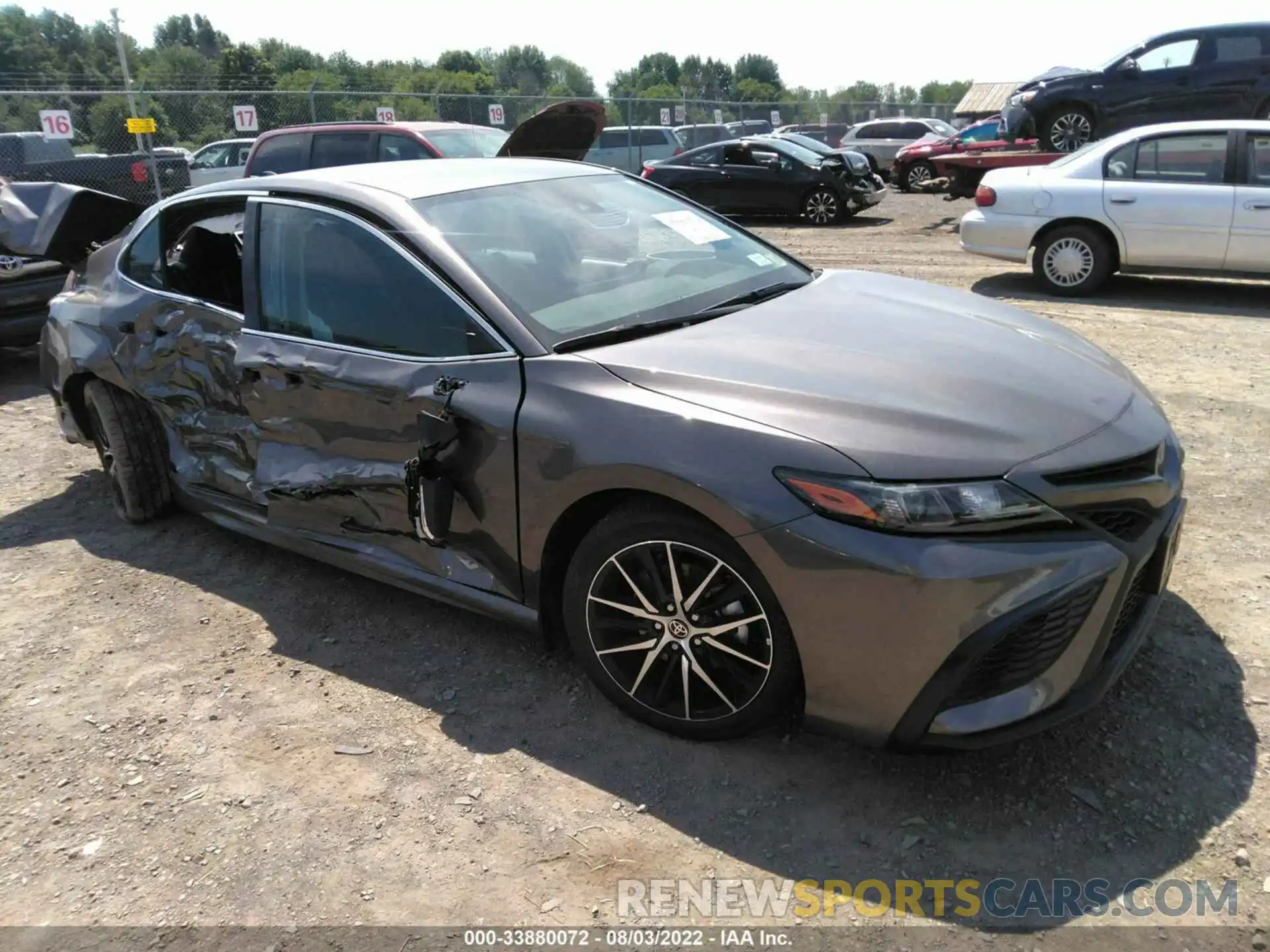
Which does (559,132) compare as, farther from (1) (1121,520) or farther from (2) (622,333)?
(1) (1121,520)

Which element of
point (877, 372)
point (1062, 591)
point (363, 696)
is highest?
point (877, 372)

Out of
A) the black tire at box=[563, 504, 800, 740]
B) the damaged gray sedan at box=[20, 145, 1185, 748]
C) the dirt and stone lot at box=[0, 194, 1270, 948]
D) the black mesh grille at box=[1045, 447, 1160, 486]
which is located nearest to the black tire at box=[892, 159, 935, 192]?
the dirt and stone lot at box=[0, 194, 1270, 948]

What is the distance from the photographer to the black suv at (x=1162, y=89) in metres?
12.4

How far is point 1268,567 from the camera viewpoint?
3.72m

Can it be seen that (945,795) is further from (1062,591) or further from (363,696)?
(363,696)

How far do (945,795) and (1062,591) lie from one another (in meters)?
0.70

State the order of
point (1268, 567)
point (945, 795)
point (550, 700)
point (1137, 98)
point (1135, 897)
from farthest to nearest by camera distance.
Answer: point (1137, 98), point (1268, 567), point (550, 700), point (945, 795), point (1135, 897)

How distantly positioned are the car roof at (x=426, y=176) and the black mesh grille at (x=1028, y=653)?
2441mm

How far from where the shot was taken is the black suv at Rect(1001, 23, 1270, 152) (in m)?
12.4

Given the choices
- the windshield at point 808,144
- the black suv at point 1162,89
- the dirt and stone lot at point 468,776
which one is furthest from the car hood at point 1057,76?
the dirt and stone lot at point 468,776

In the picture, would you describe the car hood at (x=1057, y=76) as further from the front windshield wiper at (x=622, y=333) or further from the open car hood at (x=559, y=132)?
the front windshield wiper at (x=622, y=333)

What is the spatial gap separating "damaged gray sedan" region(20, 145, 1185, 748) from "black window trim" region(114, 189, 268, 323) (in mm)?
28

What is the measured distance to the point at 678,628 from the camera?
2775mm

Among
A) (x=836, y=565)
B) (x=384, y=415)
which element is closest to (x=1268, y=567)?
(x=836, y=565)
